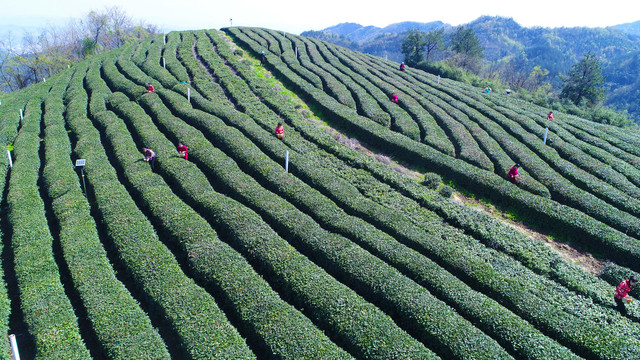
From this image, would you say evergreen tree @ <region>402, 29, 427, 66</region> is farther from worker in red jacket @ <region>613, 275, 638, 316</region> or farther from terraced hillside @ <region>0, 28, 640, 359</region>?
worker in red jacket @ <region>613, 275, 638, 316</region>

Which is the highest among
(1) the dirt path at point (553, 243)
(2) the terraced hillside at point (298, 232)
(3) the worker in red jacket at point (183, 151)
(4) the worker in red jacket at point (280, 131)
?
(4) the worker in red jacket at point (280, 131)

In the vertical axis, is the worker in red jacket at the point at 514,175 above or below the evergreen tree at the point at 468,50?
below

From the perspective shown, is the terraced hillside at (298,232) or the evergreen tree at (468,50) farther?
the evergreen tree at (468,50)

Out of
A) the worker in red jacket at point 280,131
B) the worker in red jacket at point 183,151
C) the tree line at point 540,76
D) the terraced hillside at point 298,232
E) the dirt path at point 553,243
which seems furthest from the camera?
the tree line at point 540,76

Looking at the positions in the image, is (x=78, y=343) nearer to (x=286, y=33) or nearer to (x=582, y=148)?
(x=582, y=148)

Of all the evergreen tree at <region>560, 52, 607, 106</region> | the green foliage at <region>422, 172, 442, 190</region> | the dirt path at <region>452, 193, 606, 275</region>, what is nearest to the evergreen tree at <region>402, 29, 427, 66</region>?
the evergreen tree at <region>560, 52, 607, 106</region>

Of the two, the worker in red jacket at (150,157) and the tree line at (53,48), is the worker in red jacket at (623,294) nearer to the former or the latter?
the worker in red jacket at (150,157)

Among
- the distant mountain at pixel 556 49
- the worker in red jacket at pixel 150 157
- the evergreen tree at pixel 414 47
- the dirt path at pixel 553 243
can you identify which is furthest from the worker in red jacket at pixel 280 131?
the distant mountain at pixel 556 49
